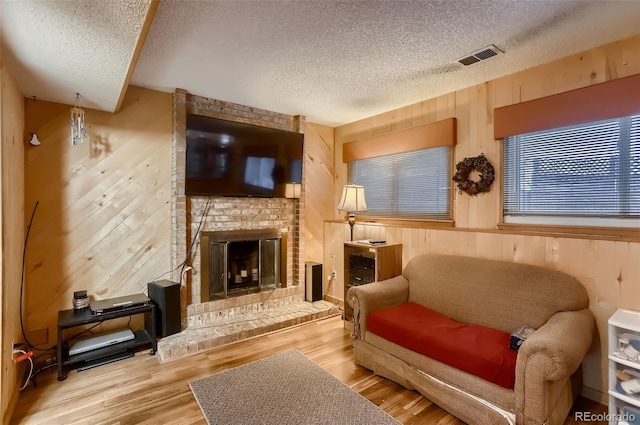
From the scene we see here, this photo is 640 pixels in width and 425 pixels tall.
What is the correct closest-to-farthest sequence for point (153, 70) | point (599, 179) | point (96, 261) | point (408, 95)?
1. point (599, 179)
2. point (153, 70)
3. point (96, 261)
4. point (408, 95)

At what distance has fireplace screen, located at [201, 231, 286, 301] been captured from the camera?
3.44m

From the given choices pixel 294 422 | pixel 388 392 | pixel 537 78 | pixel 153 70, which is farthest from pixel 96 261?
pixel 537 78

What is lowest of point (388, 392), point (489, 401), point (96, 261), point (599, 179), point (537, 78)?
point (388, 392)

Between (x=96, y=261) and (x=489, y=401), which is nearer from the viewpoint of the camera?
(x=489, y=401)

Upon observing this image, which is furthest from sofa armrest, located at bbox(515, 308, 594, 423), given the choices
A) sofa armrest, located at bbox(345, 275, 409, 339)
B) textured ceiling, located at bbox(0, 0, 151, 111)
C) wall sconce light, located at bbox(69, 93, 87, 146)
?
wall sconce light, located at bbox(69, 93, 87, 146)

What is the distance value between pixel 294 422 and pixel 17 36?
2.71 metres

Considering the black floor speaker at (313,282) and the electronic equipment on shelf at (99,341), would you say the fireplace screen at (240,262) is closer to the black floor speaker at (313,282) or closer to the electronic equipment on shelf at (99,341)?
the black floor speaker at (313,282)

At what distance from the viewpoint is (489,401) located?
1.86 meters

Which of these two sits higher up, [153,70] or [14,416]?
[153,70]

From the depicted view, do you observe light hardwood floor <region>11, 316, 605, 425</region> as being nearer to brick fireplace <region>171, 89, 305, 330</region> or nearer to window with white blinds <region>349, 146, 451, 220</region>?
brick fireplace <region>171, 89, 305, 330</region>

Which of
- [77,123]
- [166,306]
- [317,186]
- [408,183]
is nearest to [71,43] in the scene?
[77,123]

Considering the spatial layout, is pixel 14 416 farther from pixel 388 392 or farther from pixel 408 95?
pixel 408 95

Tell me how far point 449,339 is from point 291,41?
93.1 inches

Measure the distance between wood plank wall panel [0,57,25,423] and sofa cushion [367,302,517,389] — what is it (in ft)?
8.18
